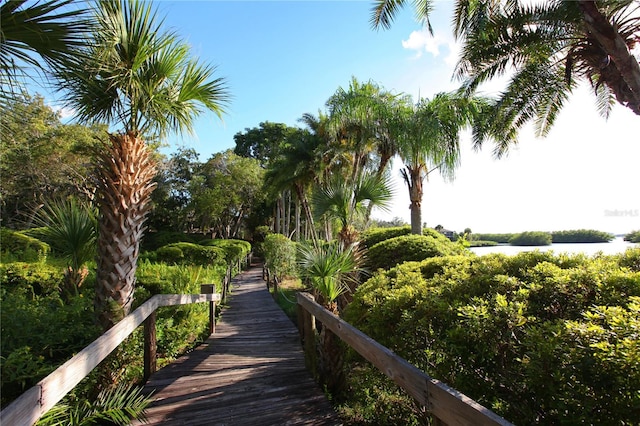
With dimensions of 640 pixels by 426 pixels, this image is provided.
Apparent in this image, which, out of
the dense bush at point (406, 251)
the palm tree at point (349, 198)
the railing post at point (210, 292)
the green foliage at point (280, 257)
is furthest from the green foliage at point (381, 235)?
the railing post at point (210, 292)

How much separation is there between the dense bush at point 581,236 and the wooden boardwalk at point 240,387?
5.56 meters

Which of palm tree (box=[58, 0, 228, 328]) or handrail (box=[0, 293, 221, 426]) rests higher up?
palm tree (box=[58, 0, 228, 328])

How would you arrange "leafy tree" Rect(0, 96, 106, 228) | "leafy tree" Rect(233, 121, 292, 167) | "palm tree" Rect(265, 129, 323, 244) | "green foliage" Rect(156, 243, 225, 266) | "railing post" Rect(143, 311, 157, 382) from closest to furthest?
"railing post" Rect(143, 311, 157, 382) → "green foliage" Rect(156, 243, 225, 266) → "leafy tree" Rect(0, 96, 106, 228) → "palm tree" Rect(265, 129, 323, 244) → "leafy tree" Rect(233, 121, 292, 167)

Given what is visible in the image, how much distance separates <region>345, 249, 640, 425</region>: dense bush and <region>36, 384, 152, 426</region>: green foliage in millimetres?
2365

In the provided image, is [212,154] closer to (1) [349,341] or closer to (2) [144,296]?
(2) [144,296]

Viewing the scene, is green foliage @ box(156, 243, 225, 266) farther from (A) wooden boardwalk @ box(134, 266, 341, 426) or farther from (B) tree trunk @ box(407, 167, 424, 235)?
(B) tree trunk @ box(407, 167, 424, 235)

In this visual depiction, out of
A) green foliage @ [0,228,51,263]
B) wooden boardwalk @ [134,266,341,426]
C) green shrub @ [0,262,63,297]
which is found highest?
green foliage @ [0,228,51,263]

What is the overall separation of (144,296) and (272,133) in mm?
31544

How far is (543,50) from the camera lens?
7.80 meters

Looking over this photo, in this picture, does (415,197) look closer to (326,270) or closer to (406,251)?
(406,251)

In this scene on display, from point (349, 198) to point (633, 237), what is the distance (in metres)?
4.56

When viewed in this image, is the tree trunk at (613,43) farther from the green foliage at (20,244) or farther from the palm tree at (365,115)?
the green foliage at (20,244)

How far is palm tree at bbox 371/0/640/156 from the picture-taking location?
6.32m

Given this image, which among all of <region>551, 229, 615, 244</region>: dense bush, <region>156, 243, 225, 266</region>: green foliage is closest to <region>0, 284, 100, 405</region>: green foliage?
<region>156, 243, 225, 266</region>: green foliage
